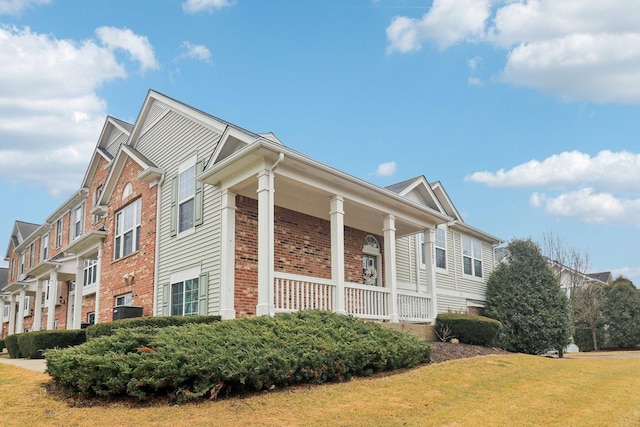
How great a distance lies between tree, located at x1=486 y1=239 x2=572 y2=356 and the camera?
19734 mm

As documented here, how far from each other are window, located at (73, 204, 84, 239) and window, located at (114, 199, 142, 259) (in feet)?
24.7

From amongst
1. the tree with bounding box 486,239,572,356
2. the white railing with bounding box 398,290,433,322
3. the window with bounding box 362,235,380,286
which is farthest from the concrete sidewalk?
the tree with bounding box 486,239,572,356

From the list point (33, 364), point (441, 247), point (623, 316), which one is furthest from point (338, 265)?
point (623, 316)

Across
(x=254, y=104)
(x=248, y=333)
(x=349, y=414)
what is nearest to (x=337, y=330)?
(x=248, y=333)

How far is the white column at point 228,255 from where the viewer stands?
1164 cm

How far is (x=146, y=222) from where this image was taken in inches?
621

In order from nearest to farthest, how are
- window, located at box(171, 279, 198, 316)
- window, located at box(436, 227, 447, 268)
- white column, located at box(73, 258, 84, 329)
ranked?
window, located at box(171, 279, 198, 316), white column, located at box(73, 258, 84, 329), window, located at box(436, 227, 447, 268)

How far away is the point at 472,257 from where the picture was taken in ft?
78.4

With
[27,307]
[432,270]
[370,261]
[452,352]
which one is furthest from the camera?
[27,307]

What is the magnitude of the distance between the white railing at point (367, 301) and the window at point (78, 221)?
15.9 m

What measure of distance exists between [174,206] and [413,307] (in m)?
7.09

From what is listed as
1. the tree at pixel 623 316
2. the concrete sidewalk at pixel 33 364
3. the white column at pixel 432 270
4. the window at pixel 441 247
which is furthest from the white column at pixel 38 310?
the tree at pixel 623 316

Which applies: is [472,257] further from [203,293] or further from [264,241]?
[264,241]

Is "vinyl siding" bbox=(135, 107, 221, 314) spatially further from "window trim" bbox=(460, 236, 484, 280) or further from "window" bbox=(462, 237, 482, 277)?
"window" bbox=(462, 237, 482, 277)
